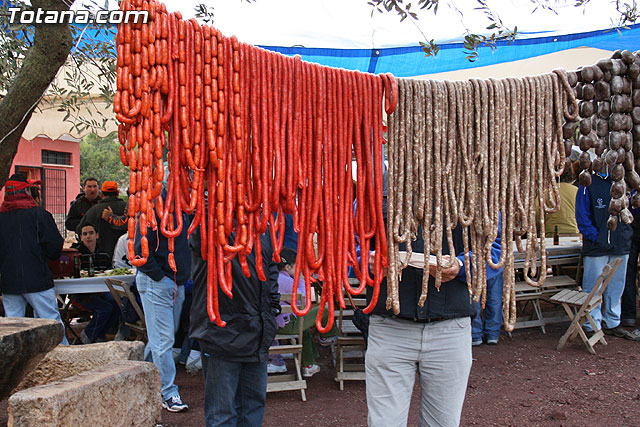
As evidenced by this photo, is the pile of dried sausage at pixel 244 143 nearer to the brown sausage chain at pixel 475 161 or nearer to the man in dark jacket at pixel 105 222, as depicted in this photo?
the brown sausage chain at pixel 475 161

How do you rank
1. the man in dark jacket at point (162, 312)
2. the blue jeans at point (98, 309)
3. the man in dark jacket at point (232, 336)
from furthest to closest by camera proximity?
the blue jeans at point (98, 309)
the man in dark jacket at point (162, 312)
the man in dark jacket at point (232, 336)

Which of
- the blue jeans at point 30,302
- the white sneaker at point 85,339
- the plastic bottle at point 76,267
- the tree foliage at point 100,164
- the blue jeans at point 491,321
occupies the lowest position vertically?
the white sneaker at point 85,339

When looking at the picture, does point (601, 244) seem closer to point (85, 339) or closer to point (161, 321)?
point (161, 321)

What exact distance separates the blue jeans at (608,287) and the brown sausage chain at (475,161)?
556 centimetres

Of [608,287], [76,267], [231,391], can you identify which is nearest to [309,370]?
[231,391]

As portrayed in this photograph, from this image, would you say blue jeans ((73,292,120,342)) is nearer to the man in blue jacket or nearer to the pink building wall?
the man in blue jacket

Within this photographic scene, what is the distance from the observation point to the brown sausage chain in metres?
1.80

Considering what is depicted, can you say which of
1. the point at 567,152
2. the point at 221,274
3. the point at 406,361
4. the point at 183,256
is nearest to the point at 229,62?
the point at 221,274

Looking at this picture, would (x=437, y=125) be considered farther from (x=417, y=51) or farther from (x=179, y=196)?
(x=417, y=51)

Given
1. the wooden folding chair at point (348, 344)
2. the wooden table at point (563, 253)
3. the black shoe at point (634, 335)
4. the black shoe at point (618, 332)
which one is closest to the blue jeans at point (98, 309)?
the wooden folding chair at point (348, 344)

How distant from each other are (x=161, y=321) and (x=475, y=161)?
3.63 meters

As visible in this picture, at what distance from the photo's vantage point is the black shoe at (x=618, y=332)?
22.8 ft

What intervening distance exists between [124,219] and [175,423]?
139 inches

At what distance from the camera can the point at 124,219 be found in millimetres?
7195
